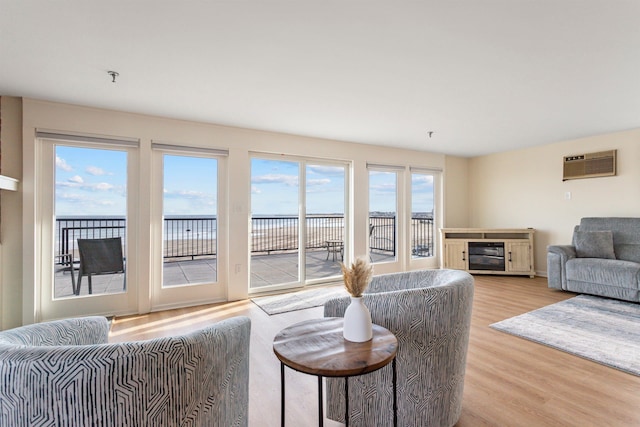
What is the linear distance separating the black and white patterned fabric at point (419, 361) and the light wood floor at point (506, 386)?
0.27m

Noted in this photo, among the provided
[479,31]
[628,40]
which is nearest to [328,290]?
[479,31]

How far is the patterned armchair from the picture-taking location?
82 cm

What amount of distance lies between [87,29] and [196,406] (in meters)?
2.20

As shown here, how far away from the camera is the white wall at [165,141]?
2988 mm

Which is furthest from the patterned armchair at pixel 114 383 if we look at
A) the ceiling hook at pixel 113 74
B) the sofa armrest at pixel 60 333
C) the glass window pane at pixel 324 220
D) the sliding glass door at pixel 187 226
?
the glass window pane at pixel 324 220

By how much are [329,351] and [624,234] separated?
4991mm

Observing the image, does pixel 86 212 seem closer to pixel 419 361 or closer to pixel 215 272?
pixel 215 272

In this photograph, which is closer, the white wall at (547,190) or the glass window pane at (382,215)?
the white wall at (547,190)

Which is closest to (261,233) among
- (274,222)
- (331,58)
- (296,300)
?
(274,222)

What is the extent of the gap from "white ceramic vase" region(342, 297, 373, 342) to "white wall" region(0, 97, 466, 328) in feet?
9.60

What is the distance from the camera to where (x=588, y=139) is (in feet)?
15.3

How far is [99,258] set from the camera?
3406mm

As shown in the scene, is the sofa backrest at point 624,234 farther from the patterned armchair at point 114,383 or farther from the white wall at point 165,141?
the patterned armchair at point 114,383

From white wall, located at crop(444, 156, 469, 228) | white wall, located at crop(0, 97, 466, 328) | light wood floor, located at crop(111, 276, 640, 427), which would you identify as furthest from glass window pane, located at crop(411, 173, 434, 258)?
light wood floor, located at crop(111, 276, 640, 427)
